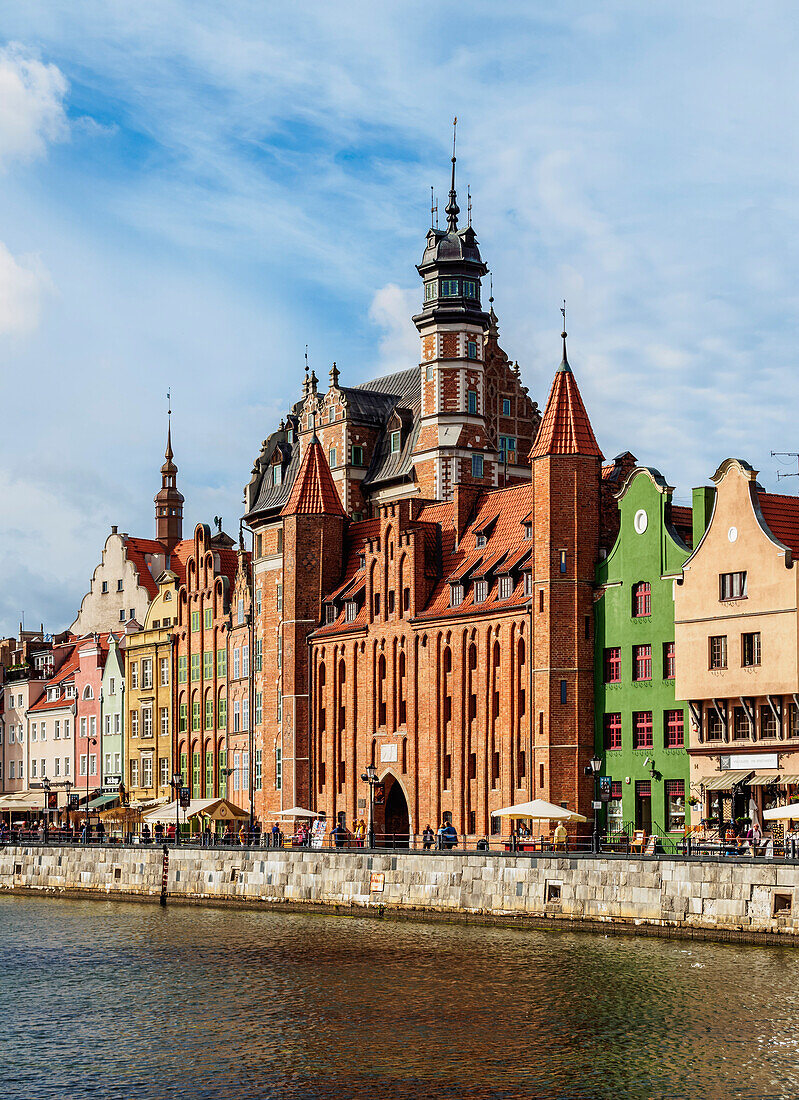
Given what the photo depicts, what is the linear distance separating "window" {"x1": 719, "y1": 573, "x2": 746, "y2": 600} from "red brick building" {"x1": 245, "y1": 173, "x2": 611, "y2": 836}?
31.0 ft

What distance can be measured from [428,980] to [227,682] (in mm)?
60890

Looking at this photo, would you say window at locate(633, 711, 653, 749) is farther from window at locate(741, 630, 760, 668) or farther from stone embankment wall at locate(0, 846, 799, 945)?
stone embankment wall at locate(0, 846, 799, 945)

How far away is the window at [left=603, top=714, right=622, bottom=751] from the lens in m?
79.9

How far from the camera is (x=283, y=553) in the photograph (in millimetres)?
102062

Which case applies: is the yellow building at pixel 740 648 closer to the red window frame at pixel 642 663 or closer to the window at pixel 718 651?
the window at pixel 718 651

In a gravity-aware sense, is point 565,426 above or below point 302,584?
above

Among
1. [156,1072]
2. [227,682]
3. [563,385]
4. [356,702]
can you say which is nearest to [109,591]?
[227,682]

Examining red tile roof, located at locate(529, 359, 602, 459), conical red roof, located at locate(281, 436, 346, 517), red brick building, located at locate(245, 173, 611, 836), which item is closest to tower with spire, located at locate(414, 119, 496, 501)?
red brick building, located at locate(245, 173, 611, 836)

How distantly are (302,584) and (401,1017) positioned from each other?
55.0 m

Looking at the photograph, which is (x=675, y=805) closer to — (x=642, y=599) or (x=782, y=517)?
(x=642, y=599)

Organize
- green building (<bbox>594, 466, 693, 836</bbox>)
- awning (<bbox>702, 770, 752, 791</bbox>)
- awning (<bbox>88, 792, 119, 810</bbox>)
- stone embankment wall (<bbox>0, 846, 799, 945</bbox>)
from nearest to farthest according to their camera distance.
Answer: stone embankment wall (<bbox>0, 846, 799, 945</bbox>), awning (<bbox>702, 770, 752, 791</bbox>), green building (<bbox>594, 466, 693, 836</bbox>), awning (<bbox>88, 792, 119, 810</bbox>)

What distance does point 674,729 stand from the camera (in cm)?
7669

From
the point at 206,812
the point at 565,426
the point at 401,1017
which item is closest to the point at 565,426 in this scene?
the point at 565,426

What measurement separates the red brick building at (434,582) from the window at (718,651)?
29.1 feet
